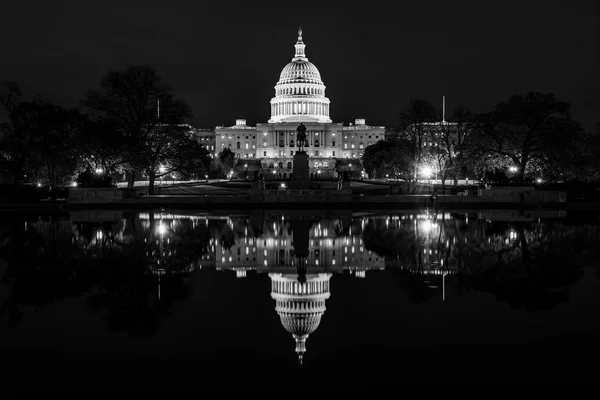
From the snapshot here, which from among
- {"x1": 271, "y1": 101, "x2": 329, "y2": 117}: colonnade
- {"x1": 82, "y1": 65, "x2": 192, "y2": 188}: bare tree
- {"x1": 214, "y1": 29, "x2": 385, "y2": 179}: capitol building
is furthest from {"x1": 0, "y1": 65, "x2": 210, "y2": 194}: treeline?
{"x1": 271, "y1": 101, "x2": 329, "y2": 117}: colonnade

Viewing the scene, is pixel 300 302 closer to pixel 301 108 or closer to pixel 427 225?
pixel 427 225

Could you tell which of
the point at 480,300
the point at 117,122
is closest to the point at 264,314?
the point at 480,300

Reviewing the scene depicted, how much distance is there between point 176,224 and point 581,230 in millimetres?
17523

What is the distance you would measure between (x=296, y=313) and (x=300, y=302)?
0.57 metres

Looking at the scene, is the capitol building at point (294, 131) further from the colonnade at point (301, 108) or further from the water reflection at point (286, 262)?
the water reflection at point (286, 262)

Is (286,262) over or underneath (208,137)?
underneath

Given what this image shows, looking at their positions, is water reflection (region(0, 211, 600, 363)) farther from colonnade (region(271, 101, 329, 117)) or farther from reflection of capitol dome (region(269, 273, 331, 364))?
colonnade (region(271, 101, 329, 117))

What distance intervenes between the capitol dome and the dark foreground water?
146888mm

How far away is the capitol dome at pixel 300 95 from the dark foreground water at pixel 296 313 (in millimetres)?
146888

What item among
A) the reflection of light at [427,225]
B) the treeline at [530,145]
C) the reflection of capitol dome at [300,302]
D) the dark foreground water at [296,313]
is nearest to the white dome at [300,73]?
the treeline at [530,145]

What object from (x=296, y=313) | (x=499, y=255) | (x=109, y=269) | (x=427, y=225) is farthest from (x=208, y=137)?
(x=296, y=313)

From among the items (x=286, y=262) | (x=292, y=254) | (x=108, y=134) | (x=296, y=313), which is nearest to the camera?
(x=296, y=313)

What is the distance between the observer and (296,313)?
11750 mm

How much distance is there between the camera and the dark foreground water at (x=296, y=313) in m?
8.70
